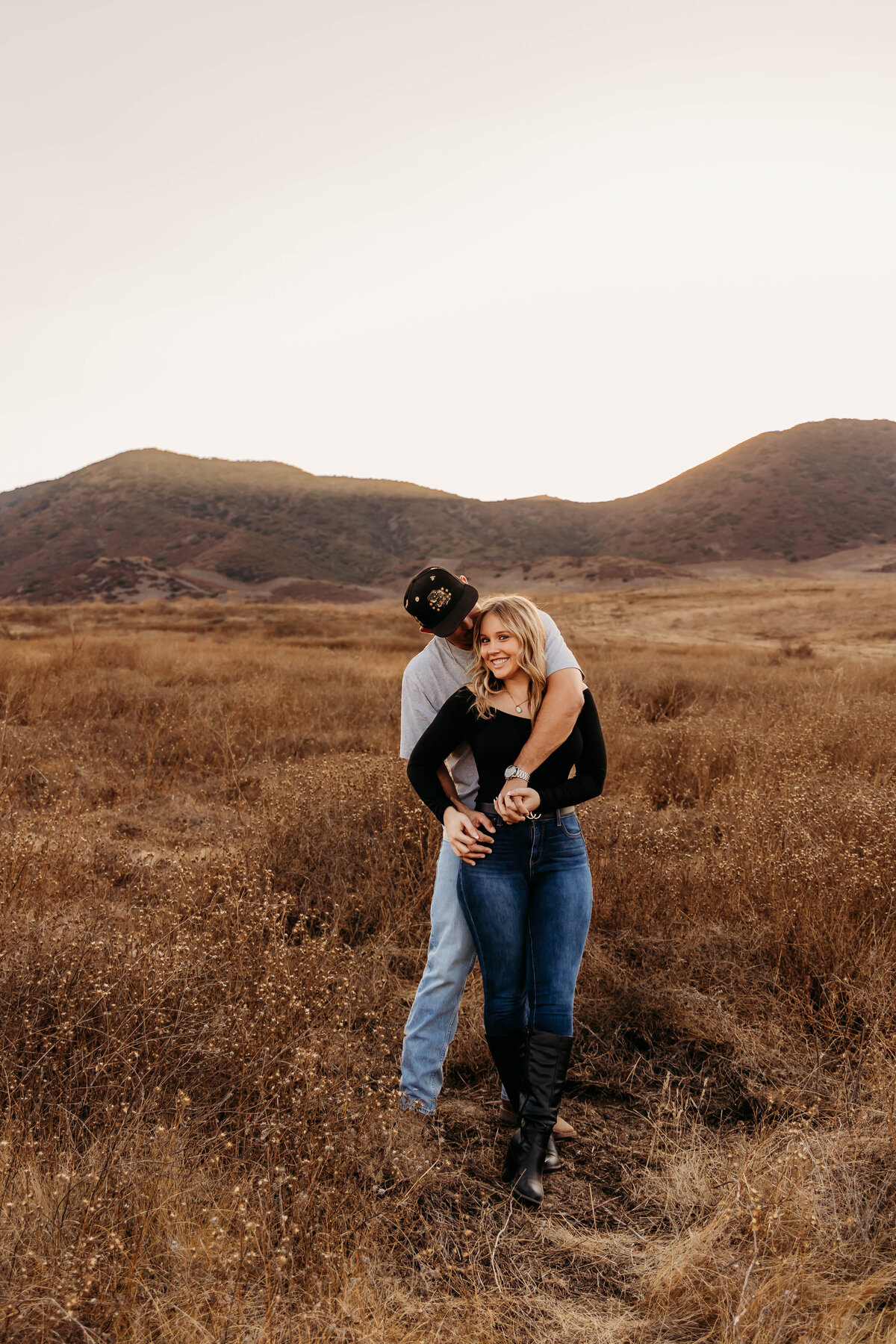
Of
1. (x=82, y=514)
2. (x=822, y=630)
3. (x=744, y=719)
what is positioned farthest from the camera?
(x=82, y=514)

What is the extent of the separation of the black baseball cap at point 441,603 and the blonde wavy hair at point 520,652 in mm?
74

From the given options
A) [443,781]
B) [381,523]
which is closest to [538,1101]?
[443,781]

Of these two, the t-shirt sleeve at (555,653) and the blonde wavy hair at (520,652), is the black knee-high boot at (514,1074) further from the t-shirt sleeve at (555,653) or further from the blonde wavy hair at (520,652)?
the t-shirt sleeve at (555,653)

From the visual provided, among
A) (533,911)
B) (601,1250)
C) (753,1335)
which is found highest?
(533,911)

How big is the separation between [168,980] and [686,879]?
291 cm

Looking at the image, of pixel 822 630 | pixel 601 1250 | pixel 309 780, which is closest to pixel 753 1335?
pixel 601 1250

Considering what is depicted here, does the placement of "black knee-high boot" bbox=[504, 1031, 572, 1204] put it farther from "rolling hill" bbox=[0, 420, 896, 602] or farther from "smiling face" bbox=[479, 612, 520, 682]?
"rolling hill" bbox=[0, 420, 896, 602]

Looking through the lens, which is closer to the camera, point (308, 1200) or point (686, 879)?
point (308, 1200)

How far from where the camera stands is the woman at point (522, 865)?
2.41m

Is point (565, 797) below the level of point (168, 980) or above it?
above

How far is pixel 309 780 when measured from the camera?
5.40 meters

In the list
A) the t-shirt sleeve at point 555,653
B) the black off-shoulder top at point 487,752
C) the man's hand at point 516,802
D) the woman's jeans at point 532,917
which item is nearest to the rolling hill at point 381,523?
the t-shirt sleeve at point 555,653

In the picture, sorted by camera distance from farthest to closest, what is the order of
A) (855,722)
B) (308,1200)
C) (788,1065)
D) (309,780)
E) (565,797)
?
1. (855,722)
2. (309,780)
3. (788,1065)
4. (565,797)
5. (308,1200)

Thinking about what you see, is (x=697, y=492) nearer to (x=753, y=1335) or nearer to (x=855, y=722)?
(x=855, y=722)
